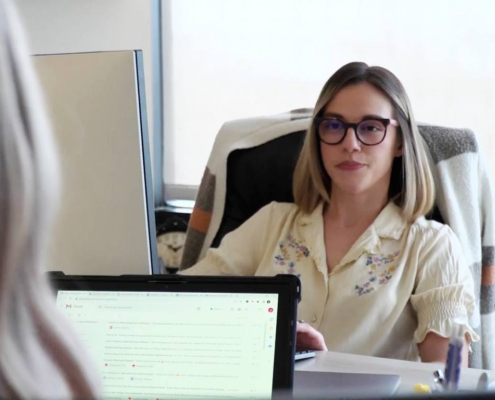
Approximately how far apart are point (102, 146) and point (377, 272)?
0.76 meters

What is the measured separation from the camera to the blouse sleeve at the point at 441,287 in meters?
1.60

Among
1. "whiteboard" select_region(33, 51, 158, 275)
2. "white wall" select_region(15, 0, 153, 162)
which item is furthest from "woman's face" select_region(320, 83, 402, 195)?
"white wall" select_region(15, 0, 153, 162)

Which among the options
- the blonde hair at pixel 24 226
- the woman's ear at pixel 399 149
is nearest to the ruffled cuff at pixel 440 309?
the woman's ear at pixel 399 149

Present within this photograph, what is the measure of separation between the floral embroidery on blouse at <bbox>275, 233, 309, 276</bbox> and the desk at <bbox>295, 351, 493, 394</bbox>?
392mm

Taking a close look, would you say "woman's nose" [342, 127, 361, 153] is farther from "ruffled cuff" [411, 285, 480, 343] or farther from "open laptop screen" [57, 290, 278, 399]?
"open laptop screen" [57, 290, 278, 399]

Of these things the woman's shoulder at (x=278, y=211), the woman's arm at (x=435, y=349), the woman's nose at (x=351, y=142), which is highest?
the woman's nose at (x=351, y=142)

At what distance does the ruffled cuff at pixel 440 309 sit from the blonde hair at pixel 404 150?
20 cm

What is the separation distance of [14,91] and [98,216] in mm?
711

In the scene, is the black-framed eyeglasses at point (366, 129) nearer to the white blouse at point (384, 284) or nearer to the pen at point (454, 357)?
the white blouse at point (384, 284)

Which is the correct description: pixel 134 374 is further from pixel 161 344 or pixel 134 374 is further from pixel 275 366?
pixel 275 366

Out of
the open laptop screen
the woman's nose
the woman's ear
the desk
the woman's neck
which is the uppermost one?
the woman's nose

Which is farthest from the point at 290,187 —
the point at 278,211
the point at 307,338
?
the point at 307,338

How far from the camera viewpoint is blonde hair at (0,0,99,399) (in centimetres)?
48

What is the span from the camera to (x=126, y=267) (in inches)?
47.6
